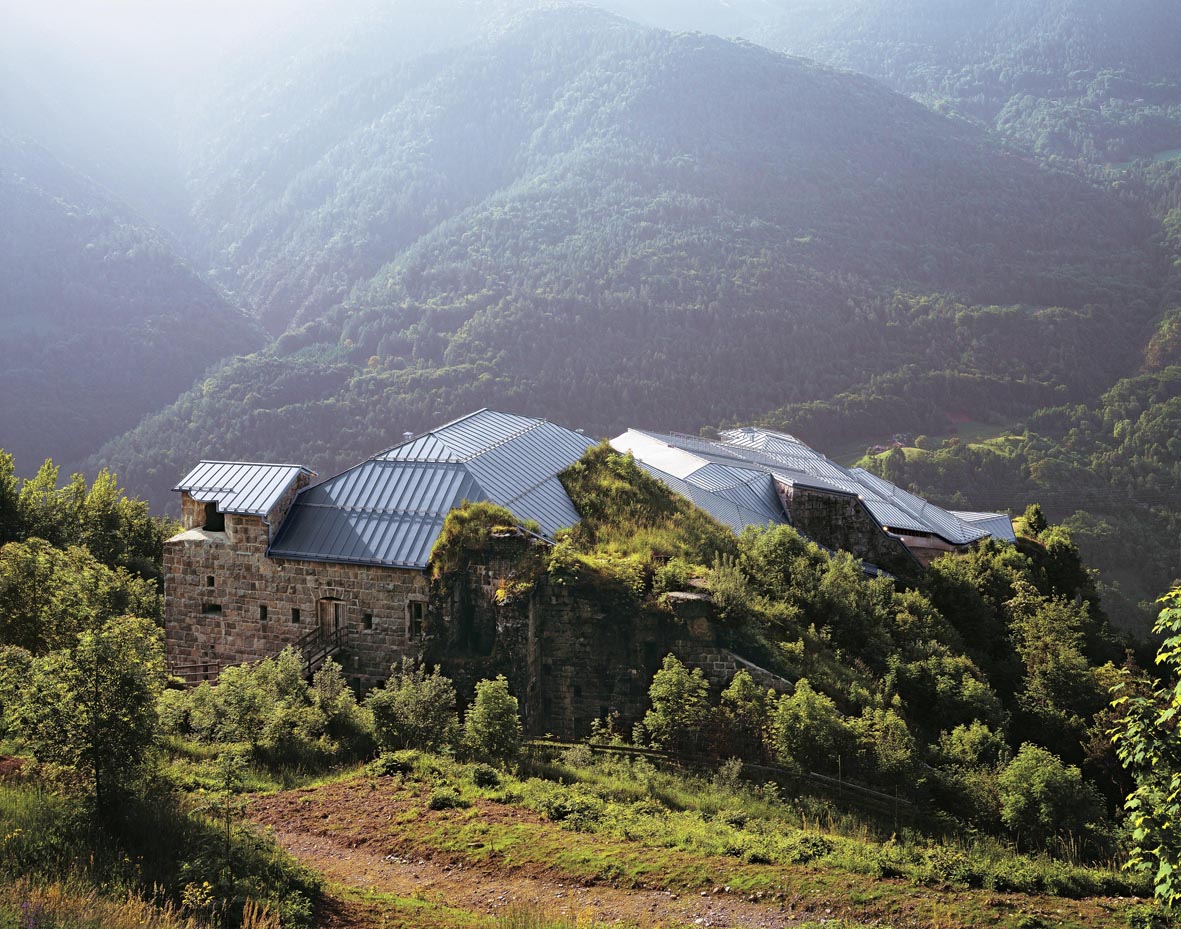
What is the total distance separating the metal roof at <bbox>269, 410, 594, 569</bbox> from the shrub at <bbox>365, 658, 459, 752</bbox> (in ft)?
14.9

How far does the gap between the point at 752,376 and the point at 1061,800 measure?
129577mm

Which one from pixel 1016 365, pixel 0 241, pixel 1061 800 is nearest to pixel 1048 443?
pixel 1016 365

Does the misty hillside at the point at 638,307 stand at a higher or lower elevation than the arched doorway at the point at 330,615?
higher

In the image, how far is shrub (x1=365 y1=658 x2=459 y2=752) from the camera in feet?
62.0

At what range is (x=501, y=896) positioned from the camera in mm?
13641

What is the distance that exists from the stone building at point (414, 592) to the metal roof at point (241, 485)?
4 cm

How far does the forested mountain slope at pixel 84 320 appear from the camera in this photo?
128125 millimetres

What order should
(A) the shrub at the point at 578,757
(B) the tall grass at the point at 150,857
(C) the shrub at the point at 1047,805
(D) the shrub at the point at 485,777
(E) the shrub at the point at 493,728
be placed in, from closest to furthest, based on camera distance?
(B) the tall grass at the point at 150,857 < (C) the shrub at the point at 1047,805 < (D) the shrub at the point at 485,777 < (E) the shrub at the point at 493,728 < (A) the shrub at the point at 578,757

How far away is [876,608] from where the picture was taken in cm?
2591

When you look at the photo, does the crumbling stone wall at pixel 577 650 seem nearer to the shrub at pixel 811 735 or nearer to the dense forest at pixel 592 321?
the shrub at pixel 811 735

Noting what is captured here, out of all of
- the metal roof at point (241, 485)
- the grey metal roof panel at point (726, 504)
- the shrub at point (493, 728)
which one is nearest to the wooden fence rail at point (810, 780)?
the shrub at point (493, 728)

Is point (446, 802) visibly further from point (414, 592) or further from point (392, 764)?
point (414, 592)

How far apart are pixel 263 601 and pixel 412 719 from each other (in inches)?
288

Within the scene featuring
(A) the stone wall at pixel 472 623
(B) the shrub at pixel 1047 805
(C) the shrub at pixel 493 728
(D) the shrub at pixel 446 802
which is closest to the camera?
(D) the shrub at pixel 446 802
